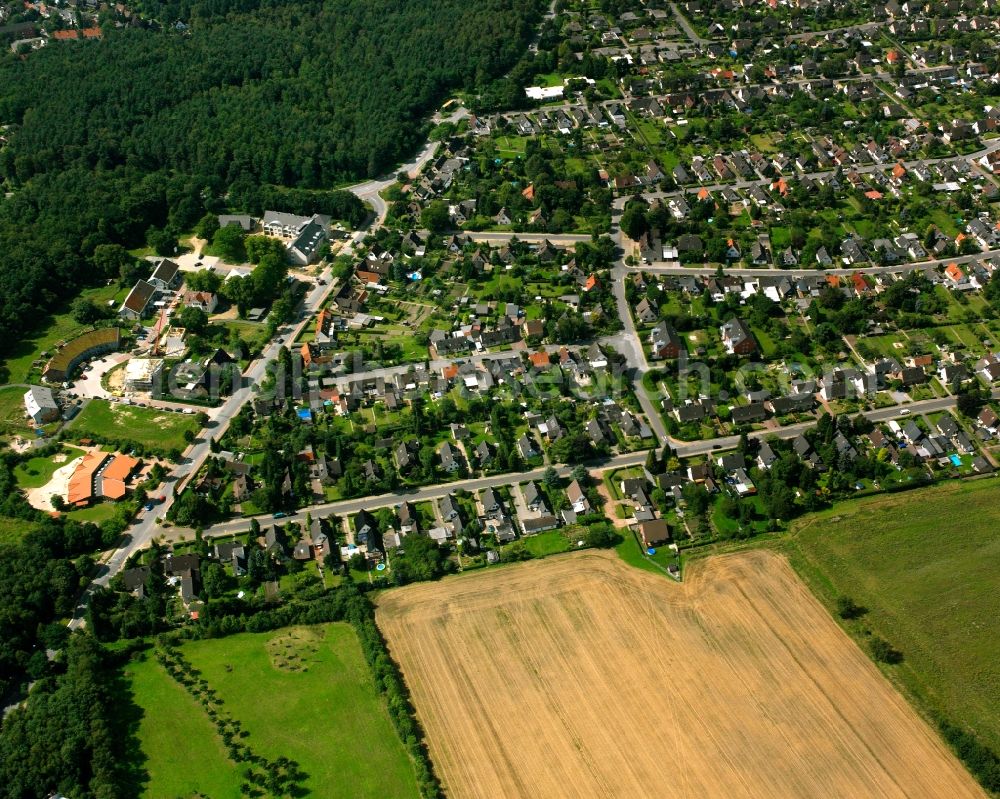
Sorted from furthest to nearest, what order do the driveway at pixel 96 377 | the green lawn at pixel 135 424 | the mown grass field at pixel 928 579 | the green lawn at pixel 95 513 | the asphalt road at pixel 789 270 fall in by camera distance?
the asphalt road at pixel 789 270, the driveway at pixel 96 377, the green lawn at pixel 135 424, the green lawn at pixel 95 513, the mown grass field at pixel 928 579

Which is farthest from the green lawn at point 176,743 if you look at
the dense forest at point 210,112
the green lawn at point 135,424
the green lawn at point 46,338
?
the dense forest at point 210,112

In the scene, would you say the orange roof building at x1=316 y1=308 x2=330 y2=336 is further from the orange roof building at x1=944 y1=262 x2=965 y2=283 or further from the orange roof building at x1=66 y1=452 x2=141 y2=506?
the orange roof building at x1=944 y1=262 x2=965 y2=283

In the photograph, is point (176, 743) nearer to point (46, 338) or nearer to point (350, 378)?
point (350, 378)

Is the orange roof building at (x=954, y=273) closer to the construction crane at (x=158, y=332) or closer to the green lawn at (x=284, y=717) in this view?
the green lawn at (x=284, y=717)

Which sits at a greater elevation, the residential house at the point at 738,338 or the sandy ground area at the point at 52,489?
the residential house at the point at 738,338

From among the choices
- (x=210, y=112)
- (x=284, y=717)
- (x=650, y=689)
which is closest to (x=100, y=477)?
(x=284, y=717)

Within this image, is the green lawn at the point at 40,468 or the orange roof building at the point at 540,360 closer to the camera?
the green lawn at the point at 40,468

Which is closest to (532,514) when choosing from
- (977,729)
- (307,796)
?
(307,796)
